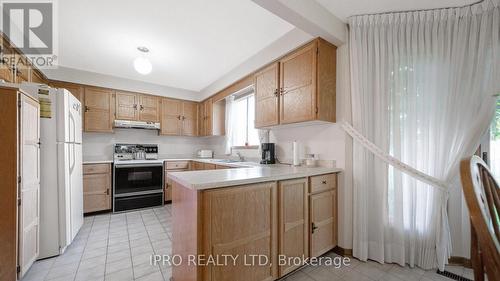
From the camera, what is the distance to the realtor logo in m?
1.89

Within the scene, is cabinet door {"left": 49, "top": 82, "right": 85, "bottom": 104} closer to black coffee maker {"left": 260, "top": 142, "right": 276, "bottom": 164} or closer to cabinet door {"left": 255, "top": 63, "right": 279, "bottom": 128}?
cabinet door {"left": 255, "top": 63, "right": 279, "bottom": 128}

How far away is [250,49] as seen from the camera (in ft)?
8.91

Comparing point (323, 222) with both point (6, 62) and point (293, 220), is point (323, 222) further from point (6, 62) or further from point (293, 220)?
point (6, 62)

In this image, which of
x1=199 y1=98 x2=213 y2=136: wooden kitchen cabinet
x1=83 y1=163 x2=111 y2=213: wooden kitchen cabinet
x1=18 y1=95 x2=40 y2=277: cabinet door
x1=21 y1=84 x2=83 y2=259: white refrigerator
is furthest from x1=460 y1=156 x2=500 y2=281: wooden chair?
x1=83 y1=163 x2=111 y2=213: wooden kitchen cabinet

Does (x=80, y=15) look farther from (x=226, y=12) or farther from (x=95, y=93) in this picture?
(x=95, y=93)

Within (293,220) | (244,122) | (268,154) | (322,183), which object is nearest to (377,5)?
(322,183)

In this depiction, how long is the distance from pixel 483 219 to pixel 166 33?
286cm

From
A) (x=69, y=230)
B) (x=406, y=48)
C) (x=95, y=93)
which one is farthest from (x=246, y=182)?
(x=95, y=93)

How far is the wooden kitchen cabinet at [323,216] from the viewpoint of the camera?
182 centimetres

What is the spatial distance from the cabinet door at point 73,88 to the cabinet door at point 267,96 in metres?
3.18

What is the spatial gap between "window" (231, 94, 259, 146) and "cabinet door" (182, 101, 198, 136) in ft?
4.04

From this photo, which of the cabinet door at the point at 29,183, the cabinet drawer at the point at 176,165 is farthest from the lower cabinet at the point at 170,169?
the cabinet door at the point at 29,183

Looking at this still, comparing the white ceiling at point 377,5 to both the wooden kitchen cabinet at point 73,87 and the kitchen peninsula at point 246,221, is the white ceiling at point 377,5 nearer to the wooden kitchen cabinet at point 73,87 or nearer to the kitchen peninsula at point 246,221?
Result: the kitchen peninsula at point 246,221

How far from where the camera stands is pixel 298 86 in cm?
219
